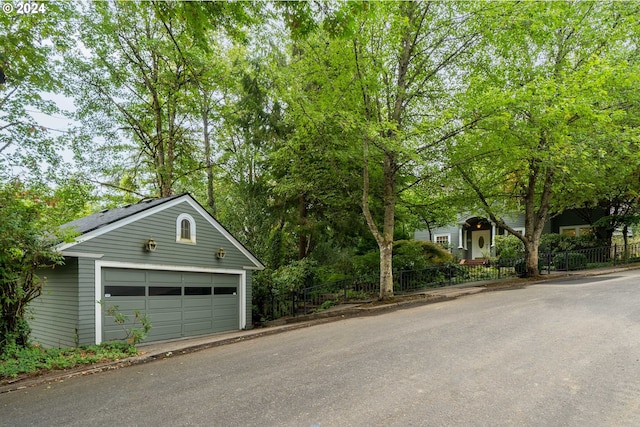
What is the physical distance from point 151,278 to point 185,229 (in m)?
1.89

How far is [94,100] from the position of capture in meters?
17.7

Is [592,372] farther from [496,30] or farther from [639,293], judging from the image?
[496,30]

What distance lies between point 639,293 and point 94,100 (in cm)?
2171

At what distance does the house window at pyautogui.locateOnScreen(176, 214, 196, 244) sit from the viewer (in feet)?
39.8

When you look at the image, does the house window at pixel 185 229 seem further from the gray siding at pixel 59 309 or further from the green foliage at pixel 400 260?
the green foliage at pixel 400 260

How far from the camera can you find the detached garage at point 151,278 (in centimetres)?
976

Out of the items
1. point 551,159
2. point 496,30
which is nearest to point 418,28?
point 496,30

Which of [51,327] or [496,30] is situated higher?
[496,30]

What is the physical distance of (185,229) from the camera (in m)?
12.4

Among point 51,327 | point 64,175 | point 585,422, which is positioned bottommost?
point 51,327

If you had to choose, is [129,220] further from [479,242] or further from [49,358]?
[479,242]

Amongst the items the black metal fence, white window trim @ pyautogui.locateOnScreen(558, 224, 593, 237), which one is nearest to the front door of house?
white window trim @ pyautogui.locateOnScreen(558, 224, 593, 237)

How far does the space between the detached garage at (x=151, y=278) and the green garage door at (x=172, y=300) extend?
0.03 metres

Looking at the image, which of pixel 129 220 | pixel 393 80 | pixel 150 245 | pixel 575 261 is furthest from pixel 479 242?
pixel 129 220
